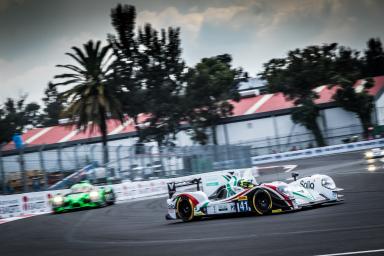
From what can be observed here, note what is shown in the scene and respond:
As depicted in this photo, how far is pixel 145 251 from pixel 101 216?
959 centimetres

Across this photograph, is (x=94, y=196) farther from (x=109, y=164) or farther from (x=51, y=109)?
(x=51, y=109)

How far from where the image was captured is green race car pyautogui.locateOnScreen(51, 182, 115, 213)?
71.8 feet

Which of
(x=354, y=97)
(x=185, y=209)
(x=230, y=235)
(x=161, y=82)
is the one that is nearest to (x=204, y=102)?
(x=161, y=82)

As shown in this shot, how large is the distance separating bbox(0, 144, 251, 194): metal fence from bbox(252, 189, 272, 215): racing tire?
12584 mm

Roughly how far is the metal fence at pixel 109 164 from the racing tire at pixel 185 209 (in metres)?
10.4

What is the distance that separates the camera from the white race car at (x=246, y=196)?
1222 cm

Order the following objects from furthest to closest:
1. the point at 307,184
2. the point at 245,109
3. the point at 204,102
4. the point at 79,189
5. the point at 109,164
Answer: the point at 245,109 → the point at 204,102 → the point at 109,164 → the point at 79,189 → the point at 307,184

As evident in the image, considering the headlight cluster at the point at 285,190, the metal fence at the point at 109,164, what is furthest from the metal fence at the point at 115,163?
the headlight cluster at the point at 285,190

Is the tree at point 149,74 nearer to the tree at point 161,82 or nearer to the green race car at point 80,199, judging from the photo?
the tree at point 161,82

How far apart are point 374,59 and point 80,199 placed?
86.7 meters

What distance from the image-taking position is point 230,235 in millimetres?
9805

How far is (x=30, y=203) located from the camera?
23469 millimetres

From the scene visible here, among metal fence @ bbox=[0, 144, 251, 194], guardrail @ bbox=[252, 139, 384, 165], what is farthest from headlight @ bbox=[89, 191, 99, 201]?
guardrail @ bbox=[252, 139, 384, 165]

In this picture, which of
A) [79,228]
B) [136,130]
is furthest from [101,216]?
[136,130]
